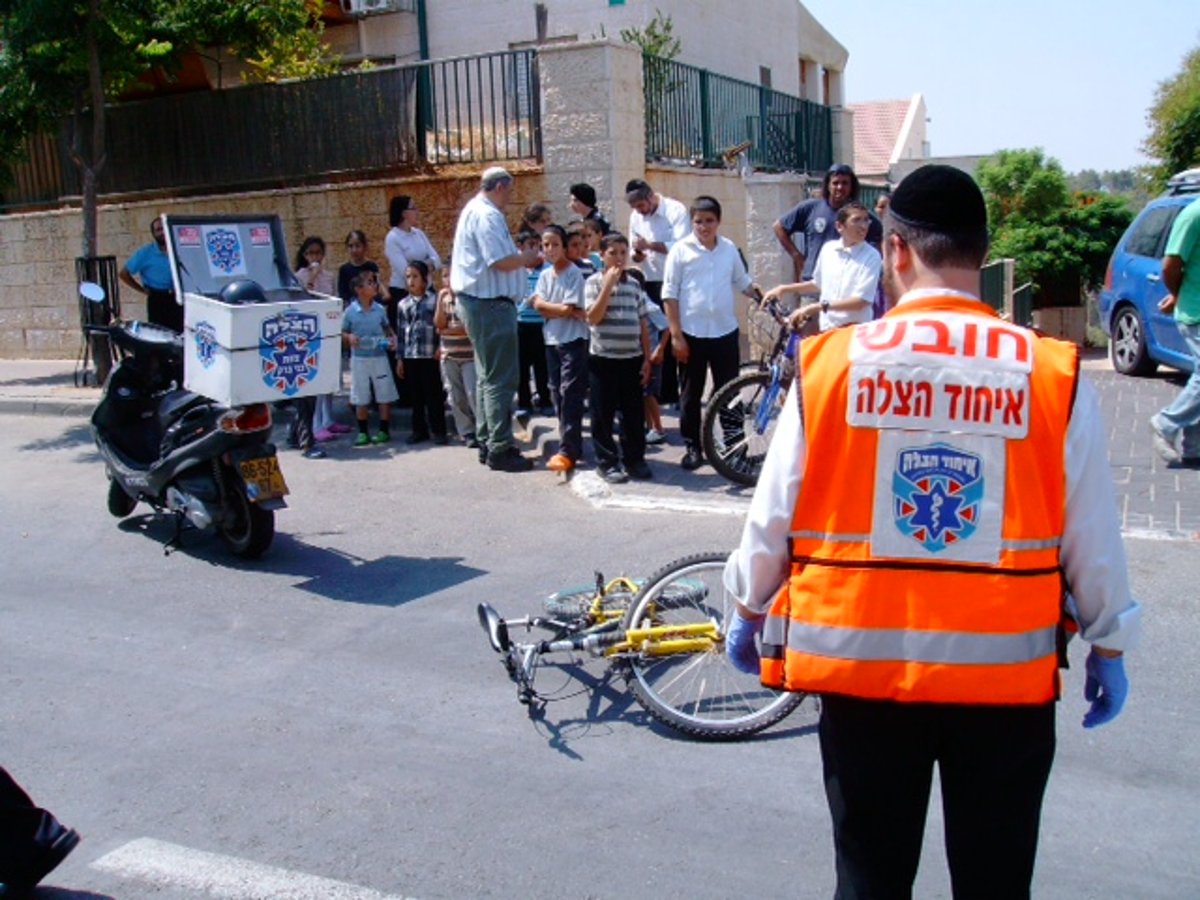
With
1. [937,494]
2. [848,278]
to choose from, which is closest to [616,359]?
[848,278]

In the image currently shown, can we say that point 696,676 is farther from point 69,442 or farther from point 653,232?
point 69,442

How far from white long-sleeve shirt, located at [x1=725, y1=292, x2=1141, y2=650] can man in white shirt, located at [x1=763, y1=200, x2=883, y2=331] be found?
5677 mm

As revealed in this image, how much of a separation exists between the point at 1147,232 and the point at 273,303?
8814 millimetres

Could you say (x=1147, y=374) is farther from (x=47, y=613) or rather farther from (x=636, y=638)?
(x=47, y=613)

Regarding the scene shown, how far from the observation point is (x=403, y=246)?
38.4 feet

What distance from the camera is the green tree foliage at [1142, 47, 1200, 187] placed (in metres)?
24.6

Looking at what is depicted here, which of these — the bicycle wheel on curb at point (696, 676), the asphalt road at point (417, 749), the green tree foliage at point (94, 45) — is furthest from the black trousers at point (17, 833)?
the green tree foliage at point (94, 45)

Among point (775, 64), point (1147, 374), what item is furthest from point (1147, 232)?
point (775, 64)

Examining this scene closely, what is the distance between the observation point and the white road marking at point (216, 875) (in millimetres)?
3947

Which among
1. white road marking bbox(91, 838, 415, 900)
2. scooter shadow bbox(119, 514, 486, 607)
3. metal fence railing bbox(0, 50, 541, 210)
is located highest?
metal fence railing bbox(0, 50, 541, 210)

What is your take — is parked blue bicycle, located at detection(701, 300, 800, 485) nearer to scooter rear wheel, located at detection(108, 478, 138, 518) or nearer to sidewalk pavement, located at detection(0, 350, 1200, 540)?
sidewalk pavement, located at detection(0, 350, 1200, 540)

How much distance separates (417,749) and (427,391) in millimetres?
5908

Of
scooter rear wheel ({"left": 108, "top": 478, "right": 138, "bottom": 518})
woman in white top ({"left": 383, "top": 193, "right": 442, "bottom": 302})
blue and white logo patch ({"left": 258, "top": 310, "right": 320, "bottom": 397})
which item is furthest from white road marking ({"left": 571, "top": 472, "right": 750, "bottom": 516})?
woman in white top ({"left": 383, "top": 193, "right": 442, "bottom": 302})

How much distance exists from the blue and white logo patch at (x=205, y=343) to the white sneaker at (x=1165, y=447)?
5.93 metres
